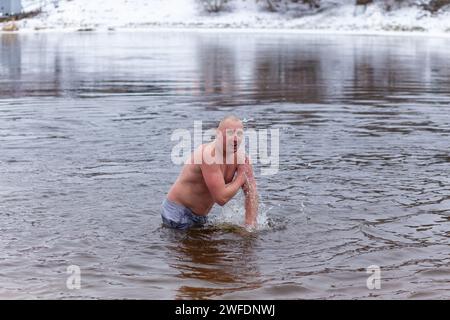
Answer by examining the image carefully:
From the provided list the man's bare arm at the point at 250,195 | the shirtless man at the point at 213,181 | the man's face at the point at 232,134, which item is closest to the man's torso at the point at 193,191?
the shirtless man at the point at 213,181

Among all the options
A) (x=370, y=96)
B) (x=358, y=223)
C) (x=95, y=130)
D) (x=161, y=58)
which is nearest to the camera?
(x=358, y=223)

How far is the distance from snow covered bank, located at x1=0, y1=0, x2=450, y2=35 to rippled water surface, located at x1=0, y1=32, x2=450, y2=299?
34903 millimetres

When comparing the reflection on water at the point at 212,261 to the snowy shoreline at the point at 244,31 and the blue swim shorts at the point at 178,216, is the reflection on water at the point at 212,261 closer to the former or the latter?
the blue swim shorts at the point at 178,216

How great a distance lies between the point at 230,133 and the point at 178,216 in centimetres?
136

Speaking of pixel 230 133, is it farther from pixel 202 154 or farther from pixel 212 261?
pixel 212 261

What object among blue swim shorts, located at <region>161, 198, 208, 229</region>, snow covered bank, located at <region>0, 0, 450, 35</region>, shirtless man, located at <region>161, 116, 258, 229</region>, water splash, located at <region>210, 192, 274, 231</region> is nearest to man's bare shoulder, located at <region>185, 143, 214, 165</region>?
shirtless man, located at <region>161, 116, 258, 229</region>

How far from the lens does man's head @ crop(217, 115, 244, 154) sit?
298 inches

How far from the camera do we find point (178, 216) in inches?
336

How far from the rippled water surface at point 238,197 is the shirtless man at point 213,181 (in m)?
0.21

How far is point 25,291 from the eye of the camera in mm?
6598

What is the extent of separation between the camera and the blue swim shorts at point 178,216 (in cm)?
852

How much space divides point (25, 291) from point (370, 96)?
14382mm
